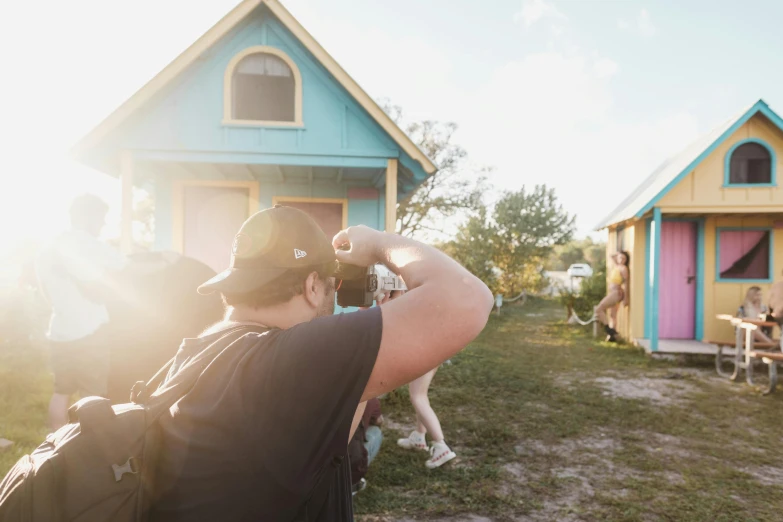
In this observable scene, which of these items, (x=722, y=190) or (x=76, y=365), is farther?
(x=722, y=190)

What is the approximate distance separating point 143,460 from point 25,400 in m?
7.04

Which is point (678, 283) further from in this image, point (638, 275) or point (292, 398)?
point (292, 398)

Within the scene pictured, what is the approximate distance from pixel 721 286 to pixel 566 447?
8660 mm

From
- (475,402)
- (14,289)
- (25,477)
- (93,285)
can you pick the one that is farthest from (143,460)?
(14,289)

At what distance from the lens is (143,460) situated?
113cm

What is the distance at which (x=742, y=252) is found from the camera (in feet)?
40.0

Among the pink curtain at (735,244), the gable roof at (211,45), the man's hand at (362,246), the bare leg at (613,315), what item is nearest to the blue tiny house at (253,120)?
the gable roof at (211,45)

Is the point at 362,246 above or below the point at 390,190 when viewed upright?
below

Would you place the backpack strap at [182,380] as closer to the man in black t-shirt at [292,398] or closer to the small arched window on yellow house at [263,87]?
the man in black t-shirt at [292,398]

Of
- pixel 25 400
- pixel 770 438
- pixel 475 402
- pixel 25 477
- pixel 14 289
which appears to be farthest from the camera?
pixel 14 289

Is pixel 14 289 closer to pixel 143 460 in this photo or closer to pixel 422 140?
pixel 143 460

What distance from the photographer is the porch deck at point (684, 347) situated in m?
11.0

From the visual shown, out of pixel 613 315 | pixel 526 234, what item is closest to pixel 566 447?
pixel 613 315

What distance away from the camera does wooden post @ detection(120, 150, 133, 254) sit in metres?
7.36
